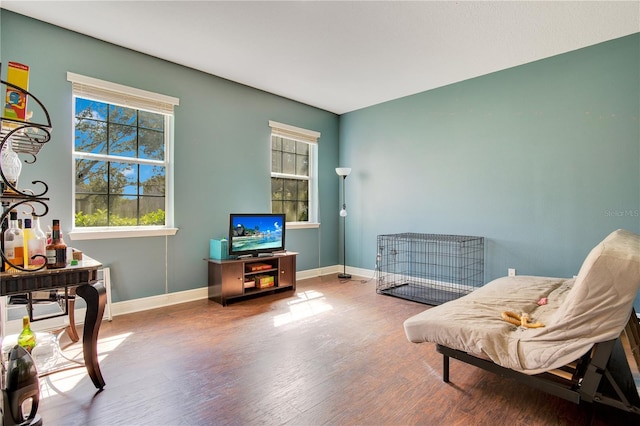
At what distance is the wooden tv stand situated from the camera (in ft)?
12.5

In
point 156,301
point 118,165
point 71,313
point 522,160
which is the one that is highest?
point 522,160

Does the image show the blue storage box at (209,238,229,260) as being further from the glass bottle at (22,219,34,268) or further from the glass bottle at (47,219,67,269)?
the glass bottle at (22,219,34,268)

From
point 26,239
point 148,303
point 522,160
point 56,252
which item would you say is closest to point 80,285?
point 56,252

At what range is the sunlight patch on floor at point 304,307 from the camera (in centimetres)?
331

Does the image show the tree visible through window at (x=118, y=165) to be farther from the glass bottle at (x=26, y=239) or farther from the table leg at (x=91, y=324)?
the glass bottle at (x=26, y=239)

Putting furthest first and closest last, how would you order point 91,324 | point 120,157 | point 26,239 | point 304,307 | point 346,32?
point 304,307 → point 120,157 → point 346,32 → point 91,324 → point 26,239

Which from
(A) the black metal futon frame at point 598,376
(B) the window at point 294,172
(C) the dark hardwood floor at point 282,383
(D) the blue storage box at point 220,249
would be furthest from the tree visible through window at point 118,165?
(A) the black metal futon frame at point 598,376

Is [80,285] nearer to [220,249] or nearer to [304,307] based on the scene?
[220,249]

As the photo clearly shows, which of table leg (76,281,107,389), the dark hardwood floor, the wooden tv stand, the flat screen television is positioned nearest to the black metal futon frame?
the dark hardwood floor

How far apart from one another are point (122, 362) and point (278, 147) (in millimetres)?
3435

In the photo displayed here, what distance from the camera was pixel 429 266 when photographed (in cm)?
453

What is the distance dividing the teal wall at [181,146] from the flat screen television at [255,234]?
0.35 meters

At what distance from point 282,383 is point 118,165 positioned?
285cm

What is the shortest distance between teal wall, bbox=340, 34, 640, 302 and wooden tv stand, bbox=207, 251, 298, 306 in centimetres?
158
